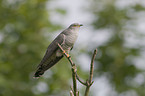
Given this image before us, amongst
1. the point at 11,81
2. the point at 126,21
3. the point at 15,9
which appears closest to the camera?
the point at 11,81

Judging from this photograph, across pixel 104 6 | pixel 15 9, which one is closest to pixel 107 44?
pixel 104 6

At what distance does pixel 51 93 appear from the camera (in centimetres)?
838

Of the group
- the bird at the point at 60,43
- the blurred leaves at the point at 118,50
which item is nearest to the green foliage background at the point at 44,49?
the blurred leaves at the point at 118,50

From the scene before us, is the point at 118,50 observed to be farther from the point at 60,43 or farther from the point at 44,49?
the point at 60,43

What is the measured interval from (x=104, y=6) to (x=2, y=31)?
3.52 meters

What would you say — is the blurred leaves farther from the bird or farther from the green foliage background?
the bird

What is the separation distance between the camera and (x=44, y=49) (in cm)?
842

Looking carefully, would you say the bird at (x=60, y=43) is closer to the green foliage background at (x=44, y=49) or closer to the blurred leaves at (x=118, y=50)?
the green foliage background at (x=44, y=49)

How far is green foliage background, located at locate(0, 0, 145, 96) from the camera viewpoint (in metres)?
8.25

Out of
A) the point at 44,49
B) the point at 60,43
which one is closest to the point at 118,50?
the point at 44,49

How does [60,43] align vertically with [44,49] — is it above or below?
below

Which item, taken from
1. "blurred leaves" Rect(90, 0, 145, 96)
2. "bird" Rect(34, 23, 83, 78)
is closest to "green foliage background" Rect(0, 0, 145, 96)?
"blurred leaves" Rect(90, 0, 145, 96)

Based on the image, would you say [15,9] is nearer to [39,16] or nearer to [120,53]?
[39,16]

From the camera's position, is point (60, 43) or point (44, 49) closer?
point (60, 43)
